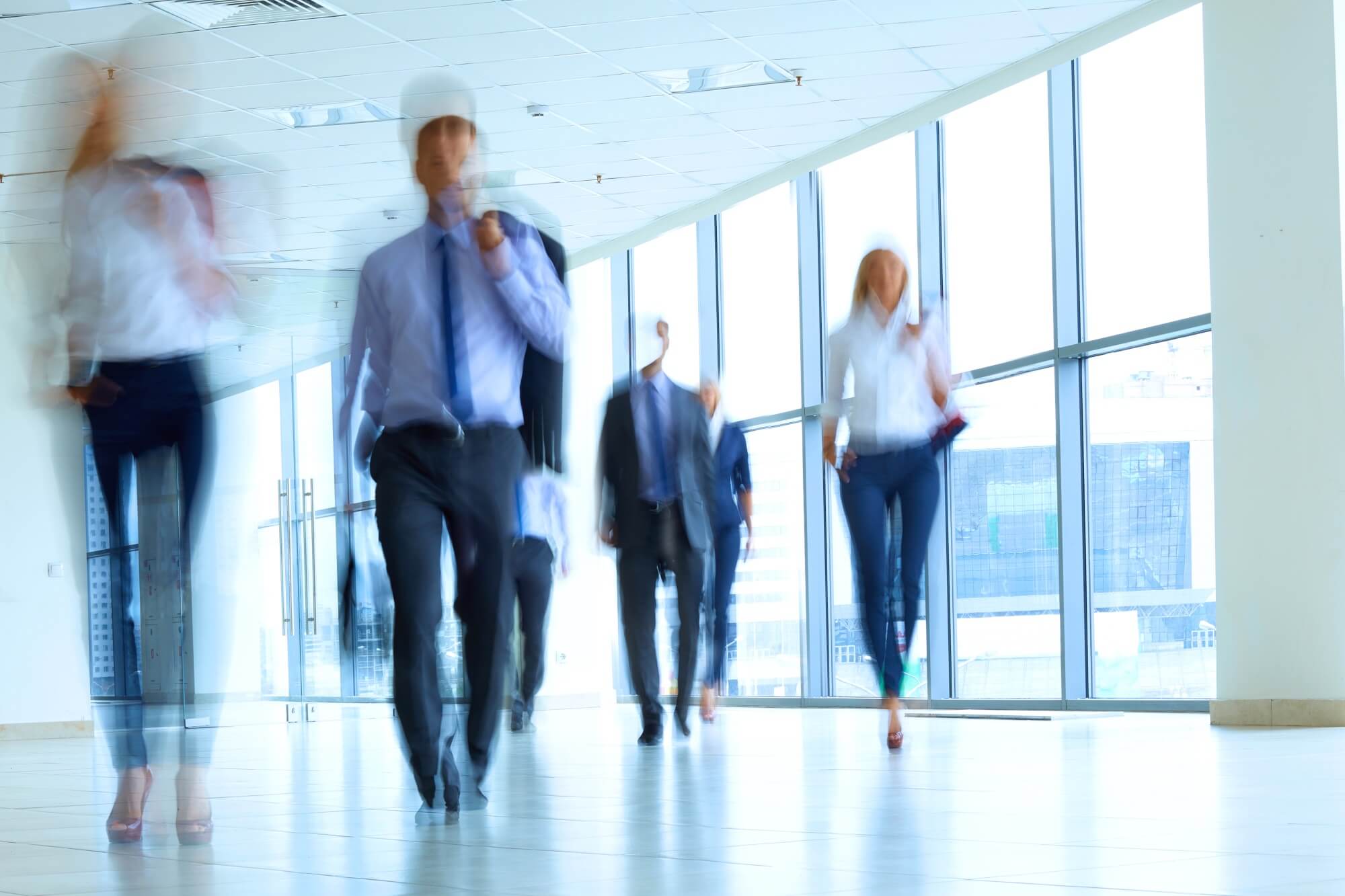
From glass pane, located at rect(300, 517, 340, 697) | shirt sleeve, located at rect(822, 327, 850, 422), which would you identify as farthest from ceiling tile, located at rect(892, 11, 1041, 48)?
glass pane, located at rect(300, 517, 340, 697)

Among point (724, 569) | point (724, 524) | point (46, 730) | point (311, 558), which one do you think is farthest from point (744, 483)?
point (46, 730)

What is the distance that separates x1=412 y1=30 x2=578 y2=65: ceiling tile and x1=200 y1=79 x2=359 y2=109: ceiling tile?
803 millimetres

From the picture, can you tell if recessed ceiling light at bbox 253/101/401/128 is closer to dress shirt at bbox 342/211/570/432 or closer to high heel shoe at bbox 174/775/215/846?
dress shirt at bbox 342/211/570/432

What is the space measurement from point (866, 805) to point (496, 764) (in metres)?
2.22

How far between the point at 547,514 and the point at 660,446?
22.2 inches

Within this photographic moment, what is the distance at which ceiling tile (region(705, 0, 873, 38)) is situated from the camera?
8227 mm

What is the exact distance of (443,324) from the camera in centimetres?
325

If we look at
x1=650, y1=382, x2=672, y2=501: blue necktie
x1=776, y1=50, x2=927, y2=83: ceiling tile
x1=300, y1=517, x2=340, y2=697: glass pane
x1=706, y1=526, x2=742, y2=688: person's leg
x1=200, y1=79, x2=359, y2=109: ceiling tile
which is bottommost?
x1=300, y1=517, x2=340, y2=697: glass pane

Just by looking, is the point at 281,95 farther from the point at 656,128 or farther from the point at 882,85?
the point at 882,85

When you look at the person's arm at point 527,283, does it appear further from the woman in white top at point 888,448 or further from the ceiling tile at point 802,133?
the ceiling tile at point 802,133

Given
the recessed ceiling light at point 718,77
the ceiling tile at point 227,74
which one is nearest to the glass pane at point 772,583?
the recessed ceiling light at point 718,77

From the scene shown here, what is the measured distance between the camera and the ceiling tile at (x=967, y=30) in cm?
848

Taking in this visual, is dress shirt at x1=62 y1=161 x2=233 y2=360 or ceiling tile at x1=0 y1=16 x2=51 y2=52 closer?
dress shirt at x1=62 y1=161 x2=233 y2=360

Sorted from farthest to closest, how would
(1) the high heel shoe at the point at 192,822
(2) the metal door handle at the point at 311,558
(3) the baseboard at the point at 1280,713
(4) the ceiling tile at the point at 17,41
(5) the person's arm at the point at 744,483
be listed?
(2) the metal door handle at the point at 311,558
(4) the ceiling tile at the point at 17,41
(5) the person's arm at the point at 744,483
(3) the baseboard at the point at 1280,713
(1) the high heel shoe at the point at 192,822
